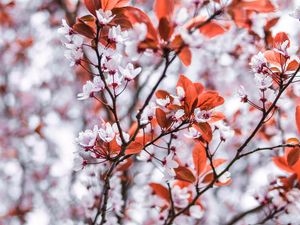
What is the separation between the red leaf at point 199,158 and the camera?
1545 millimetres

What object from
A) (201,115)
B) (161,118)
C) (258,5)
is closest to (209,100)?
(201,115)

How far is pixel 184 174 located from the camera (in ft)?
4.92

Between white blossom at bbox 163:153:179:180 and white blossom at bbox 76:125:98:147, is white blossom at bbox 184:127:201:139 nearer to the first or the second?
white blossom at bbox 163:153:179:180

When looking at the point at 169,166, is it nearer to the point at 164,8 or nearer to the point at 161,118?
the point at 161,118

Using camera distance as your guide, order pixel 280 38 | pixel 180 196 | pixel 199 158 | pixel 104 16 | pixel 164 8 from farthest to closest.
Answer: pixel 180 196 < pixel 199 158 < pixel 164 8 < pixel 280 38 < pixel 104 16

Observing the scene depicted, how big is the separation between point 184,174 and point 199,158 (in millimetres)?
90

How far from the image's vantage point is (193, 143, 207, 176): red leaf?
60.8 inches

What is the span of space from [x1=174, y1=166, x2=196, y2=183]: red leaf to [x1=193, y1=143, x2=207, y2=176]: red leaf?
5cm

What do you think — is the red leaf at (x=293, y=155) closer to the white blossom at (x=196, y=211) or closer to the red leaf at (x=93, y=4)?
the white blossom at (x=196, y=211)

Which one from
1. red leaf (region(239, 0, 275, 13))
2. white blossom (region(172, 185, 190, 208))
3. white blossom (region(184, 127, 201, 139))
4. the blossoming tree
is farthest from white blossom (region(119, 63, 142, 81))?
red leaf (region(239, 0, 275, 13))

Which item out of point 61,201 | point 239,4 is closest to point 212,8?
point 239,4

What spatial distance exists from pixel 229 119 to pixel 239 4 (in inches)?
24.8

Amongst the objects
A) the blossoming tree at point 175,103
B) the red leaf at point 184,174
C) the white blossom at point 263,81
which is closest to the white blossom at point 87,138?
the blossoming tree at point 175,103

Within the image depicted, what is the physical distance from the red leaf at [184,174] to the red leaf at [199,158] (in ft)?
0.17
